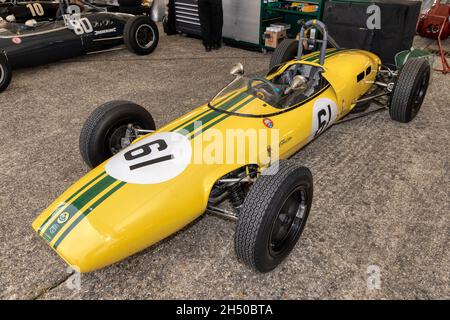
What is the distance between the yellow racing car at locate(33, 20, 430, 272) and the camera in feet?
6.77

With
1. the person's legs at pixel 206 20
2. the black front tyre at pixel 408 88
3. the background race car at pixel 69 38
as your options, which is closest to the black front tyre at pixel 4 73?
the background race car at pixel 69 38

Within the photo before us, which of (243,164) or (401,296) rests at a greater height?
(243,164)

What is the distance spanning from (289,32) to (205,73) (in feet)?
8.18

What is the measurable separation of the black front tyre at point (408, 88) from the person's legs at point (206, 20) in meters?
4.45

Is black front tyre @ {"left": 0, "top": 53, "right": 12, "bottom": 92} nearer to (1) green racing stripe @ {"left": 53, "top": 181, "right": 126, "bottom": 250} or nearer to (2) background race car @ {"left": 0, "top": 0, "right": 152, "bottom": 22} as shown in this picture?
(2) background race car @ {"left": 0, "top": 0, "right": 152, "bottom": 22}

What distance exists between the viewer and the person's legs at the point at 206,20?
286 inches

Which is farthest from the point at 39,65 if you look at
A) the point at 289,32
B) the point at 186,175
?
the point at 186,175

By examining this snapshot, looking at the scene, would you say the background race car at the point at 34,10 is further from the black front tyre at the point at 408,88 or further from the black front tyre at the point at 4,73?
the black front tyre at the point at 408,88

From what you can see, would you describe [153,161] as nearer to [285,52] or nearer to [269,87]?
[269,87]

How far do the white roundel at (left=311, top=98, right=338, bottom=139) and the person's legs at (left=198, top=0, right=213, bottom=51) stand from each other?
4.77 metres

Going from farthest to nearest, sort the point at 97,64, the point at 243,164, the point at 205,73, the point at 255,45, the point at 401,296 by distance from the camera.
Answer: the point at 255,45 → the point at 97,64 → the point at 205,73 → the point at 243,164 → the point at 401,296

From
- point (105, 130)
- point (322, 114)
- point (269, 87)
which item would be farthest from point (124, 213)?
point (322, 114)

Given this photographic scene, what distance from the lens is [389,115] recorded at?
4570 mm

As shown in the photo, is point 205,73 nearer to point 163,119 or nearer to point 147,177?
point 163,119
